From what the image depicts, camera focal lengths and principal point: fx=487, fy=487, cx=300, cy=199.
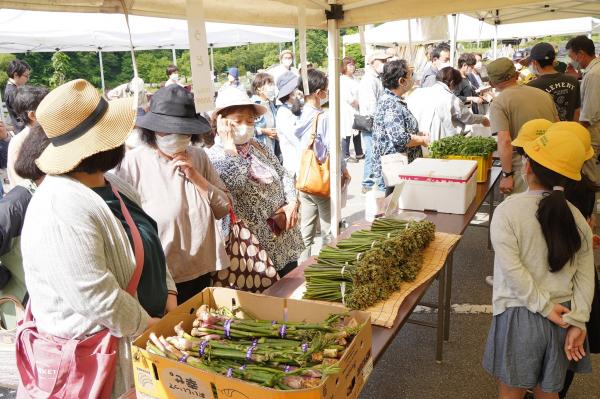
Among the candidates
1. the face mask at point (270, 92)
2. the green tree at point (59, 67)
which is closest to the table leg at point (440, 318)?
the face mask at point (270, 92)

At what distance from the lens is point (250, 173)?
299 centimetres

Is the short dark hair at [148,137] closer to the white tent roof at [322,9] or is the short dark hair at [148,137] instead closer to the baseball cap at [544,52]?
the white tent roof at [322,9]

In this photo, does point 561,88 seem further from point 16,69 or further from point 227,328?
point 16,69

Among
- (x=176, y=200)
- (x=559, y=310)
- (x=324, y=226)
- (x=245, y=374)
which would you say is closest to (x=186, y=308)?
(x=245, y=374)

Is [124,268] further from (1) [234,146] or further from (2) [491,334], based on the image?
(2) [491,334]

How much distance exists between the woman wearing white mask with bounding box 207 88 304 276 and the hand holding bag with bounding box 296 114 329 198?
3.25 feet

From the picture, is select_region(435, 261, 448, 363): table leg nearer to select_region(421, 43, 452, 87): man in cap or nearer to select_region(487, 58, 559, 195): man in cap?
select_region(487, 58, 559, 195): man in cap

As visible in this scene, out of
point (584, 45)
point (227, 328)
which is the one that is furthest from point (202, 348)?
point (584, 45)

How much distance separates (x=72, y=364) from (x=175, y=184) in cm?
104

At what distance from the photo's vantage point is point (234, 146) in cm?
292

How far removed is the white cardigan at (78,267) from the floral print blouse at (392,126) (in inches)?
128

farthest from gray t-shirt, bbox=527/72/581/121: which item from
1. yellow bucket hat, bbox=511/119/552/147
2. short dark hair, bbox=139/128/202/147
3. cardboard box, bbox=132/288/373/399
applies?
cardboard box, bbox=132/288/373/399

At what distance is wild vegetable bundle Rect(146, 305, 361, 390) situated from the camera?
142cm

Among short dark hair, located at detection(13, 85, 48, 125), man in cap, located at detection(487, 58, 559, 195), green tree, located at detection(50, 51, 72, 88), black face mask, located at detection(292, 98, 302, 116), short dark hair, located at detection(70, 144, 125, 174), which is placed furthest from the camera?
green tree, located at detection(50, 51, 72, 88)
